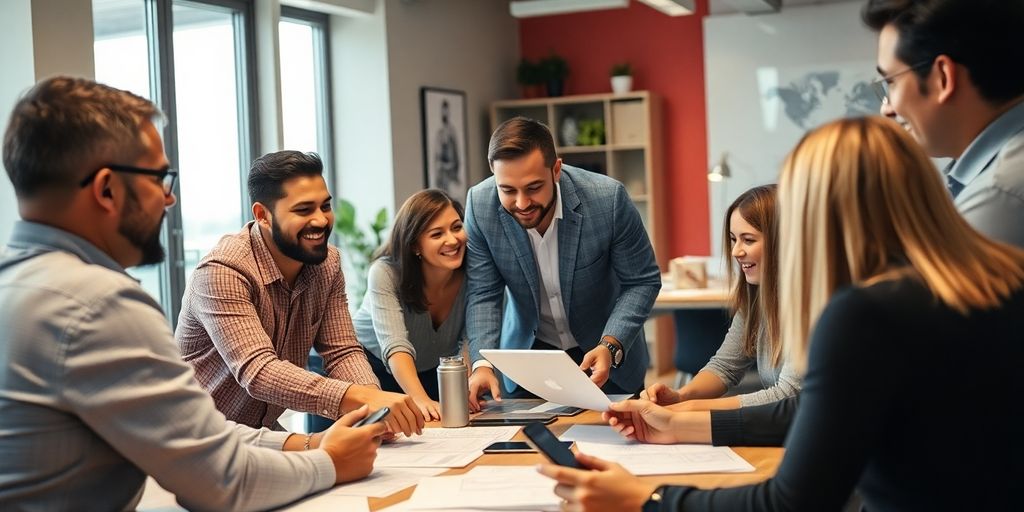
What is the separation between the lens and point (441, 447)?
7.35 ft

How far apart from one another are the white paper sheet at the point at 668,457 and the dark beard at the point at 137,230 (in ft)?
3.10

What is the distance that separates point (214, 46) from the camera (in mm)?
5707

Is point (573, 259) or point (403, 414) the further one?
point (573, 259)

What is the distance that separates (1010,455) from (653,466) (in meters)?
0.81

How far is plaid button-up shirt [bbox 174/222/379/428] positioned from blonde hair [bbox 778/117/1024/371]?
1.36 meters

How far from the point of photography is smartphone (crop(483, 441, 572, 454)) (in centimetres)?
217

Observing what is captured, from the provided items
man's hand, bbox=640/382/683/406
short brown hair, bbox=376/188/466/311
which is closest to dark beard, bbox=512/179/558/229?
short brown hair, bbox=376/188/466/311

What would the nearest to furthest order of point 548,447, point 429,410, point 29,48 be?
point 548,447 < point 429,410 < point 29,48

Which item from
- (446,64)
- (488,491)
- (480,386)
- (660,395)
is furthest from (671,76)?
(488,491)

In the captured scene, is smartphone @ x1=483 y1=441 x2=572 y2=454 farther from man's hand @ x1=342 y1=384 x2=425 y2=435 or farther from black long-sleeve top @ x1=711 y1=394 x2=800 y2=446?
black long-sleeve top @ x1=711 y1=394 x2=800 y2=446

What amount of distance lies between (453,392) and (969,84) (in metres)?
1.31

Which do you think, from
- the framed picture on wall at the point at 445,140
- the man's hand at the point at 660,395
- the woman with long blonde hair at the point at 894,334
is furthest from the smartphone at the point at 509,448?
the framed picture on wall at the point at 445,140

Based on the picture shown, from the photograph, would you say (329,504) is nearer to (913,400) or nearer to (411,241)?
(913,400)

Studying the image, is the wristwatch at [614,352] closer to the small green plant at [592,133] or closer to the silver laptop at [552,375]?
the silver laptop at [552,375]
